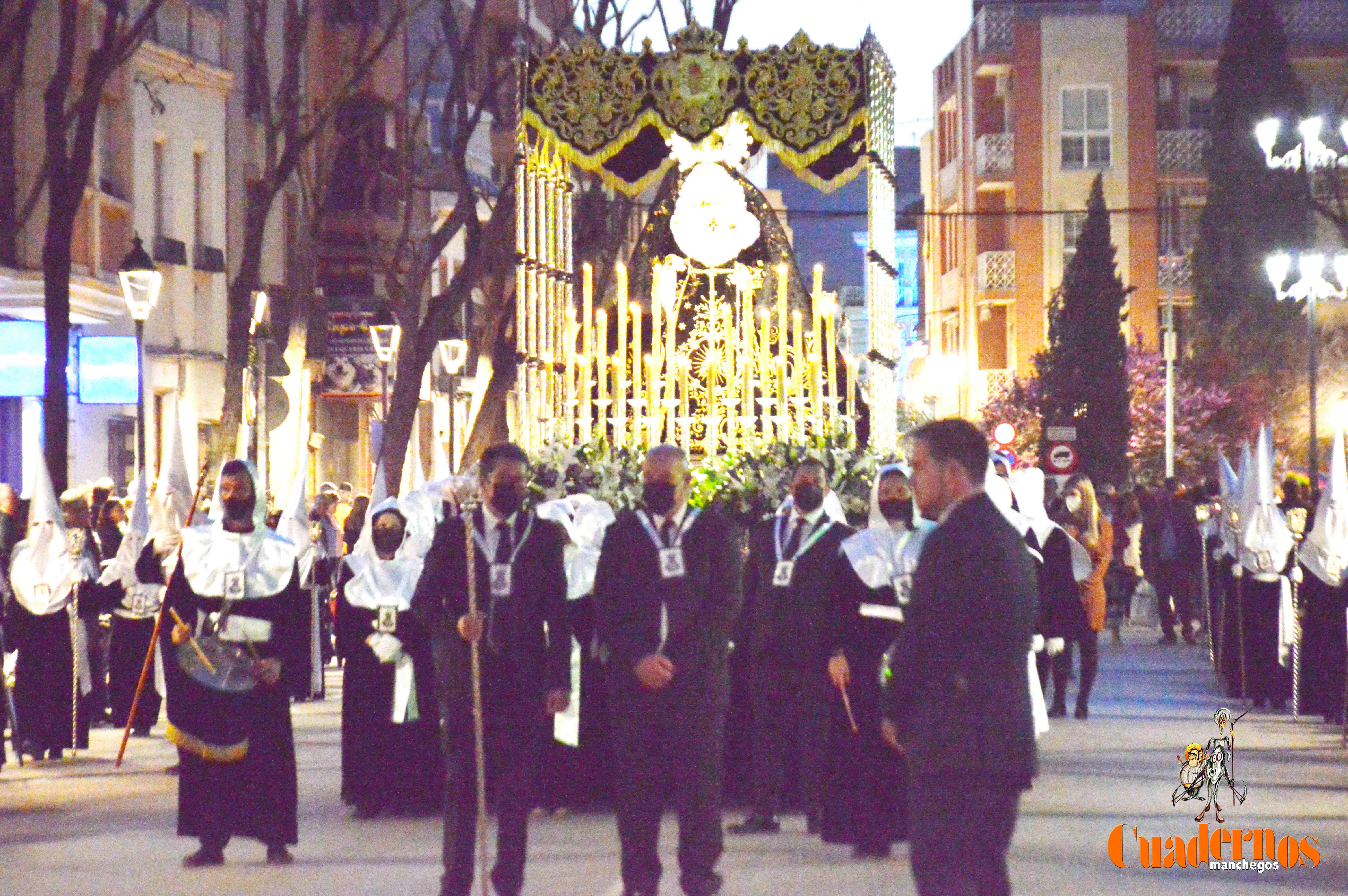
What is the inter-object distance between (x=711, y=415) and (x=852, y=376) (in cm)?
176

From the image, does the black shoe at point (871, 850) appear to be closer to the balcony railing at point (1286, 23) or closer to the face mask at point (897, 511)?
the face mask at point (897, 511)

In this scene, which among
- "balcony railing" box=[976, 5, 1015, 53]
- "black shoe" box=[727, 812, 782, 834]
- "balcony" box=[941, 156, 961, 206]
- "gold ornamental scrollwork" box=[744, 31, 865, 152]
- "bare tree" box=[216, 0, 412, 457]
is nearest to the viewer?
"black shoe" box=[727, 812, 782, 834]

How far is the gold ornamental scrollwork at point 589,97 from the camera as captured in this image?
20109mm

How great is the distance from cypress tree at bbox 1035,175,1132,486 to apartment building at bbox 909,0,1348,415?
333 inches

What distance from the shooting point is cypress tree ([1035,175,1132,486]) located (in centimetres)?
5697

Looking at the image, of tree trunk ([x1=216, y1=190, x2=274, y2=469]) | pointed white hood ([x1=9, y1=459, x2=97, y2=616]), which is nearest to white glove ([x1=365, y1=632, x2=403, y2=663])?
pointed white hood ([x1=9, y1=459, x2=97, y2=616])

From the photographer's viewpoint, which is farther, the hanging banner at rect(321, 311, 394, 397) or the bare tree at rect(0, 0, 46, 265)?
the hanging banner at rect(321, 311, 394, 397)

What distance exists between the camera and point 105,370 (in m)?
28.5

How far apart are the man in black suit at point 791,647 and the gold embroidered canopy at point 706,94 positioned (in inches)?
263

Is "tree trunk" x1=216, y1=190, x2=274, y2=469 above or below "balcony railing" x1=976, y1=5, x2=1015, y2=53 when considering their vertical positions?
below

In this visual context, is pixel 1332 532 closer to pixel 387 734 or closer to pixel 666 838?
pixel 666 838

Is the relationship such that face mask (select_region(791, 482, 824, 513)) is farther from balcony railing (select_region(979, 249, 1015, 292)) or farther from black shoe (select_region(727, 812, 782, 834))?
balcony railing (select_region(979, 249, 1015, 292))

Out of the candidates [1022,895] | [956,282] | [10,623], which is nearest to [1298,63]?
[956,282]

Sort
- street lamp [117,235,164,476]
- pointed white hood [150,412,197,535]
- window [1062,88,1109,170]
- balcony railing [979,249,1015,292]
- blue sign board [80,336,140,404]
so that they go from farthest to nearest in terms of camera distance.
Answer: balcony railing [979,249,1015,292]
window [1062,88,1109,170]
blue sign board [80,336,140,404]
street lamp [117,235,164,476]
pointed white hood [150,412,197,535]
